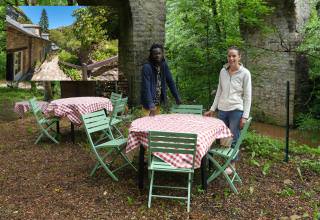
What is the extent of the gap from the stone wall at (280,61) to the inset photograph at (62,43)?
13.1ft

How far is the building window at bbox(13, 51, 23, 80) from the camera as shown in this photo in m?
11.1

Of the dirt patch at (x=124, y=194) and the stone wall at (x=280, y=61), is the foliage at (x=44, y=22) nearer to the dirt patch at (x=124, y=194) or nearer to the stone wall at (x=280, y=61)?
the dirt patch at (x=124, y=194)

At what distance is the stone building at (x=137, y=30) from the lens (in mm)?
9742

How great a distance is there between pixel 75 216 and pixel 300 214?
91.5 inches

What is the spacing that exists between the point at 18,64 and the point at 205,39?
5.48 metres

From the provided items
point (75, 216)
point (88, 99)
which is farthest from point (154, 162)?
point (88, 99)

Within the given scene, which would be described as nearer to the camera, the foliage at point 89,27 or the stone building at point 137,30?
the stone building at point 137,30

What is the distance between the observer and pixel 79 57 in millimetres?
11117

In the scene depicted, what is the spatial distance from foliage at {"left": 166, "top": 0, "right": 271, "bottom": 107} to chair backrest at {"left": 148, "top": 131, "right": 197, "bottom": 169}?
4.09m

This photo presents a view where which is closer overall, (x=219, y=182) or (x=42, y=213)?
(x=42, y=213)

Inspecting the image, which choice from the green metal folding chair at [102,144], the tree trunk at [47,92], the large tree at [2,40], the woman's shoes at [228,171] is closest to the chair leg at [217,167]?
the woman's shoes at [228,171]

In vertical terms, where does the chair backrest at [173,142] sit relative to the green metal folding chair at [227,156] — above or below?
above

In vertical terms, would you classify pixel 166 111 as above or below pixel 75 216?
above

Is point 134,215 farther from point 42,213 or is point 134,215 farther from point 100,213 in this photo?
point 42,213
